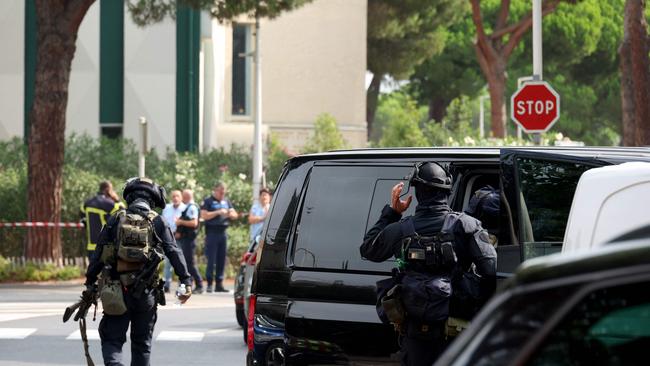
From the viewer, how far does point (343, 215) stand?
23.7 feet

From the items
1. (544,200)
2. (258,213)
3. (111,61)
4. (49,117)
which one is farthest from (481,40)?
(544,200)

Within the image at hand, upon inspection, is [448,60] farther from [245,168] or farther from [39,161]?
[39,161]

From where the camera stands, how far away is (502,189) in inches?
253

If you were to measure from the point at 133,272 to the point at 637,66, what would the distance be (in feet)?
49.8

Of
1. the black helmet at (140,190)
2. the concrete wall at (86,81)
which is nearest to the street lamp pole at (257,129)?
the concrete wall at (86,81)

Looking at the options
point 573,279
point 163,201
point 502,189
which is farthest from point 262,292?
point 573,279

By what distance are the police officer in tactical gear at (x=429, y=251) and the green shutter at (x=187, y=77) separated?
88.4 feet

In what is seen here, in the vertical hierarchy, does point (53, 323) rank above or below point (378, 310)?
below

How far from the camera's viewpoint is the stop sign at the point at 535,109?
763 inches

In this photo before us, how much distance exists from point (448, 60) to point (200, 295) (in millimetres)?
43002

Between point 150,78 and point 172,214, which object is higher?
point 150,78

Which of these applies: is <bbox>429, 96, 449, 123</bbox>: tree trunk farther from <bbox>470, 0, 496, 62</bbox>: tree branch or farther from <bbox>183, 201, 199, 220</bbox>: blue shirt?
<bbox>183, 201, 199, 220</bbox>: blue shirt

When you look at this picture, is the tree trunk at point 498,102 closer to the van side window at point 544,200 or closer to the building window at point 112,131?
the building window at point 112,131

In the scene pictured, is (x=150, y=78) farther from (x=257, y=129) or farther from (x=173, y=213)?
(x=173, y=213)
